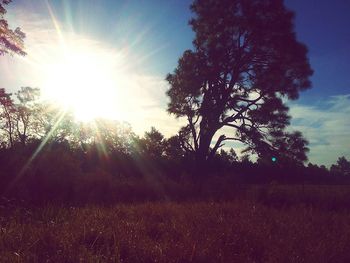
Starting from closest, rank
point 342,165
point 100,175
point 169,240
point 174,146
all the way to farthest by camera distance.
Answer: point 169,240 → point 100,175 → point 174,146 → point 342,165

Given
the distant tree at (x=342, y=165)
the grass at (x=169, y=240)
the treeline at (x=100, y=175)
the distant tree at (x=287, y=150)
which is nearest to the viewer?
the grass at (x=169, y=240)

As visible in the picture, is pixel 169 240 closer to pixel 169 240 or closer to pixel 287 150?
pixel 169 240

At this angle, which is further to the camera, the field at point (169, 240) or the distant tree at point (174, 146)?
the distant tree at point (174, 146)

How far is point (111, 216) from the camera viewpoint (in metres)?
6.48

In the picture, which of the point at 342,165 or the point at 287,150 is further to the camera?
the point at 342,165

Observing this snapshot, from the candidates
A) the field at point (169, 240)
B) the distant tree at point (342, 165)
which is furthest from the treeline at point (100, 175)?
the distant tree at point (342, 165)

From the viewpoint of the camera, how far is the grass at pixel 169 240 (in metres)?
3.96

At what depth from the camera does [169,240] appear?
16.0 feet

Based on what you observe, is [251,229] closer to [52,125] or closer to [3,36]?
[3,36]

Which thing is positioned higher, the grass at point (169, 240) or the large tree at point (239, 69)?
the large tree at point (239, 69)

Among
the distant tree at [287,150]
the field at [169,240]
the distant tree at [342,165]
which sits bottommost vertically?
the field at [169,240]

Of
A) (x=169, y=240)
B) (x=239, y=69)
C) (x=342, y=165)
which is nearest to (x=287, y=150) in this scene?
(x=239, y=69)

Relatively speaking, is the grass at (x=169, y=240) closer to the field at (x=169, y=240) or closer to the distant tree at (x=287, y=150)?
the field at (x=169, y=240)

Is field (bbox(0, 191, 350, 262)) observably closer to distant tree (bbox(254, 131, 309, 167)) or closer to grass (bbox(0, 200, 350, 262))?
grass (bbox(0, 200, 350, 262))
